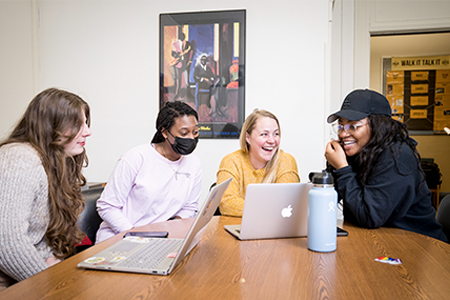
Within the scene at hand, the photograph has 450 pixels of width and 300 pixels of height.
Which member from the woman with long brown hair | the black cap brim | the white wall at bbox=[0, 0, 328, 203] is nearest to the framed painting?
the white wall at bbox=[0, 0, 328, 203]

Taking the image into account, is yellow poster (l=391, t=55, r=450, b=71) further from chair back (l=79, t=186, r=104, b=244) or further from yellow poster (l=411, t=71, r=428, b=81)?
chair back (l=79, t=186, r=104, b=244)

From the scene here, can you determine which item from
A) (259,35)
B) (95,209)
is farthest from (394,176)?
(259,35)

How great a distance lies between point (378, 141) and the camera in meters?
1.52

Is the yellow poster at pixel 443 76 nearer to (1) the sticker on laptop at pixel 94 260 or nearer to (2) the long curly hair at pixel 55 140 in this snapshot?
(2) the long curly hair at pixel 55 140

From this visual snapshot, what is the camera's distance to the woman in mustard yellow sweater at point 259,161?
1.94 m

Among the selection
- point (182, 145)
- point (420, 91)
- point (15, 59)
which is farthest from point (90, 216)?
point (420, 91)

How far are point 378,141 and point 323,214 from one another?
69 centimetres

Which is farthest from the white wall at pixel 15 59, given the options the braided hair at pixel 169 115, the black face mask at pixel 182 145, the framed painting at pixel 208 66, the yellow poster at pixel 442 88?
the yellow poster at pixel 442 88

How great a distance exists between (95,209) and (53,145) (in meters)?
0.64

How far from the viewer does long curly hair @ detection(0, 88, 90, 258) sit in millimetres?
1254

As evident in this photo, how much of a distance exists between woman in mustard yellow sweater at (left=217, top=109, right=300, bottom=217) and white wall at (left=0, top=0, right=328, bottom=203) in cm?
82

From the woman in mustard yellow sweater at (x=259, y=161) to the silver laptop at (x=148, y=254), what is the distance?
0.84 metres

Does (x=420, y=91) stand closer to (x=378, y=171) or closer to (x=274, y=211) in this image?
(x=378, y=171)

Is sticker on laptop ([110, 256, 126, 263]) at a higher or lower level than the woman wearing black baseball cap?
lower
